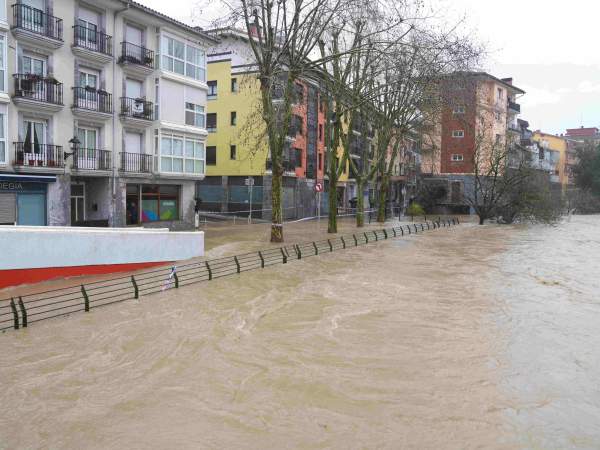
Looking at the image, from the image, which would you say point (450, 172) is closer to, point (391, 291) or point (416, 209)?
point (416, 209)

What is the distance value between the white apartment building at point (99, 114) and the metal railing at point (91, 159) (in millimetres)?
45

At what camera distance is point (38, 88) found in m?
22.1

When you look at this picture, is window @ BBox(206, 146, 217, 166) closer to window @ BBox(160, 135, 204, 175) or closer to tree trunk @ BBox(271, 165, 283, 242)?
window @ BBox(160, 135, 204, 175)

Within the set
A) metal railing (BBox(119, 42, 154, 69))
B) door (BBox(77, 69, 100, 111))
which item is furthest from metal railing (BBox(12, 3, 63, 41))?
metal railing (BBox(119, 42, 154, 69))

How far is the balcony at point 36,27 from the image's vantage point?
21.2 meters

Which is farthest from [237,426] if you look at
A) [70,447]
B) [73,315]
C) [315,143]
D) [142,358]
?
[315,143]

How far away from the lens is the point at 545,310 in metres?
13.0

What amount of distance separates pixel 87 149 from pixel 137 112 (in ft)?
10.8

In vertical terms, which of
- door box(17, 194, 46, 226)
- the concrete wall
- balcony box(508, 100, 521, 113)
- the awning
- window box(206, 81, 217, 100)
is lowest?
the concrete wall

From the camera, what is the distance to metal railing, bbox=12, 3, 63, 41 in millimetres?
21188

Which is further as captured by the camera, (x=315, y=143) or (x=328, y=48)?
(x=315, y=143)

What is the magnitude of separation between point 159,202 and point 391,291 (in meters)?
18.3

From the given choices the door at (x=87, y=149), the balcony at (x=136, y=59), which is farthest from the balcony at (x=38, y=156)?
the balcony at (x=136, y=59)

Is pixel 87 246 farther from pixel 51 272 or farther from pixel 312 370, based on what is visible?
pixel 312 370
